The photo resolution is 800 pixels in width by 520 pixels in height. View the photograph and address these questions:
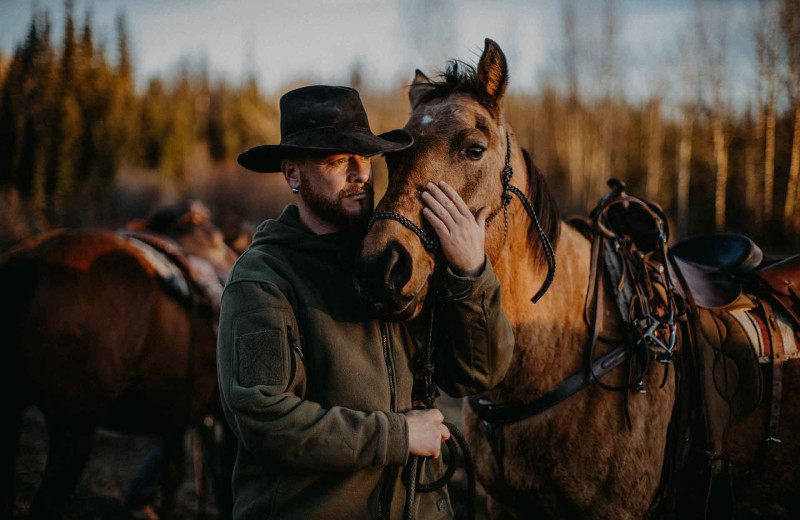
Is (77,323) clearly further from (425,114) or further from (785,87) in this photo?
(785,87)

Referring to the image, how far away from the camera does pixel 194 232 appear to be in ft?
15.1

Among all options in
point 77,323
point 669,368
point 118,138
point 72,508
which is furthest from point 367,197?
point 118,138

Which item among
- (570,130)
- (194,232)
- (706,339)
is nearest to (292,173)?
(706,339)

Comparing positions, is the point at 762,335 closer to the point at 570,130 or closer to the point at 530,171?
the point at 530,171

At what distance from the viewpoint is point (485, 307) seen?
1.55m

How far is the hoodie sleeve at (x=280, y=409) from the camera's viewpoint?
1.32m

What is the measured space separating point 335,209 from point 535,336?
98cm

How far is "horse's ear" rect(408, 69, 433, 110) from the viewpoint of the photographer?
202 centimetres

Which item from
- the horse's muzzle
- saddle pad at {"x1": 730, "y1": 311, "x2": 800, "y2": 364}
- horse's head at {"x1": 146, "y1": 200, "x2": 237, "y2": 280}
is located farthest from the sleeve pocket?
horse's head at {"x1": 146, "y1": 200, "x2": 237, "y2": 280}

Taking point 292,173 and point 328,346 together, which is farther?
point 292,173

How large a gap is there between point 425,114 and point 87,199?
677 inches

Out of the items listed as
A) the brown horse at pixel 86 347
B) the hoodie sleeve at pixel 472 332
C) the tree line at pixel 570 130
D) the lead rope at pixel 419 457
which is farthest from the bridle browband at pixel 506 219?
the tree line at pixel 570 130

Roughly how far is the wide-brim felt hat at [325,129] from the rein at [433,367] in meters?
0.23

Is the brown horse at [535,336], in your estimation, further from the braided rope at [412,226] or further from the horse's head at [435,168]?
the braided rope at [412,226]
